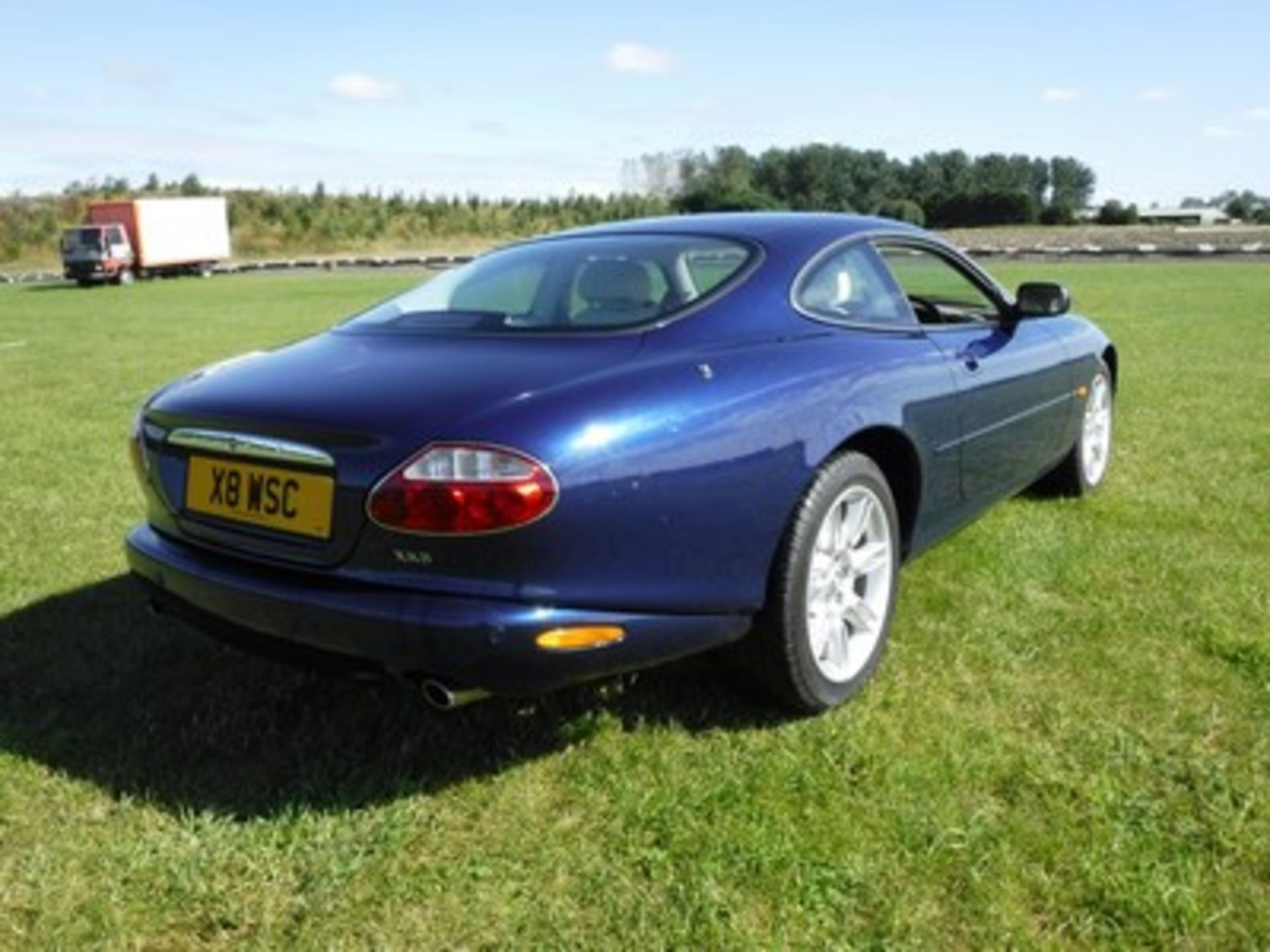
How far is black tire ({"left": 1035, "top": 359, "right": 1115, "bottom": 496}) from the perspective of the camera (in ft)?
16.3

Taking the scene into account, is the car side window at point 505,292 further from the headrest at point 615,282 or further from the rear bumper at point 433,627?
the rear bumper at point 433,627

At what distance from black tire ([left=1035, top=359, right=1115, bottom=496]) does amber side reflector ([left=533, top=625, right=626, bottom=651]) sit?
124 inches

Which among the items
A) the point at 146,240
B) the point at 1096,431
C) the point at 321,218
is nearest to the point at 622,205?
the point at 321,218

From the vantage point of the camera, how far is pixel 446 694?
7.73ft

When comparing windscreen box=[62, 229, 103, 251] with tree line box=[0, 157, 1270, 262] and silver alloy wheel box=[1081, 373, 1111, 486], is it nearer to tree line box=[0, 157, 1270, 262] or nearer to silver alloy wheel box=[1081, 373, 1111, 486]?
tree line box=[0, 157, 1270, 262]

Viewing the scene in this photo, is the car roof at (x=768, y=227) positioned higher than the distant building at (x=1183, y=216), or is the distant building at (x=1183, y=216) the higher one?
the distant building at (x=1183, y=216)

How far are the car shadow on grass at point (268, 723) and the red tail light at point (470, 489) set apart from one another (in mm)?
474

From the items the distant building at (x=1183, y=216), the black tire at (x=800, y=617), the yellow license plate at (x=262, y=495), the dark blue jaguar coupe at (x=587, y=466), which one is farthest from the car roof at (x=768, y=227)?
the distant building at (x=1183, y=216)

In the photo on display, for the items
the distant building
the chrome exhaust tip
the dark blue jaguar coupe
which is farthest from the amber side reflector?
the distant building

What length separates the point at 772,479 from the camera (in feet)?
8.83

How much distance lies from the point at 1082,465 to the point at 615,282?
114 inches

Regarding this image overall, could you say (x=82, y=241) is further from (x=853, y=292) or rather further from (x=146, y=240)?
(x=853, y=292)

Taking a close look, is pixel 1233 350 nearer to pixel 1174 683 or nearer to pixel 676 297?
pixel 1174 683

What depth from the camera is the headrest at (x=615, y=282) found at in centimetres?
300
